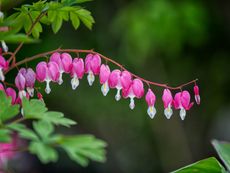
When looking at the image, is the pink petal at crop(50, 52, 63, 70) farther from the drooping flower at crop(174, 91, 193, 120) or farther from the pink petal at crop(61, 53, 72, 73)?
the drooping flower at crop(174, 91, 193, 120)

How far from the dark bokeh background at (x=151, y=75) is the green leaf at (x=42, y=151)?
239 cm

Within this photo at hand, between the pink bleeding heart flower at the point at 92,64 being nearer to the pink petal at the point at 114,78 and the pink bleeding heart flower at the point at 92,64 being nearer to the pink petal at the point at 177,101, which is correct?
the pink petal at the point at 114,78

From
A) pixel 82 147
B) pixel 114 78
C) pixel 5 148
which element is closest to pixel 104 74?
pixel 114 78

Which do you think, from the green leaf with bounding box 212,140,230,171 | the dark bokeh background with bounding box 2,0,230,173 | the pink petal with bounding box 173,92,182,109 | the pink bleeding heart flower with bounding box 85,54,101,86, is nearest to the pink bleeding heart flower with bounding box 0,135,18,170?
the pink bleeding heart flower with bounding box 85,54,101,86

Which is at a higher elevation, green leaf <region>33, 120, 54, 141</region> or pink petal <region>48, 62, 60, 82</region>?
pink petal <region>48, 62, 60, 82</region>

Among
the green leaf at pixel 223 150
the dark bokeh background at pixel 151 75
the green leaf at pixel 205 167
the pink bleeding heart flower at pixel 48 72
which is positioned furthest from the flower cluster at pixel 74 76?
the dark bokeh background at pixel 151 75

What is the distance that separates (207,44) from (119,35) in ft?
2.06

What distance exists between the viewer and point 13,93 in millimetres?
1104

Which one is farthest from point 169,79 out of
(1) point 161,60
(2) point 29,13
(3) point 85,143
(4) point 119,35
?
(3) point 85,143

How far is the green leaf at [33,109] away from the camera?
2.98 ft

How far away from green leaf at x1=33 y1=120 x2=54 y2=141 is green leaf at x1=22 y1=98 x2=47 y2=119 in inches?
1.6

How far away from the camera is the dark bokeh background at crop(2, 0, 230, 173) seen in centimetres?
322

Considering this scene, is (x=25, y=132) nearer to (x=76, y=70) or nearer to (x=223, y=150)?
(x=76, y=70)

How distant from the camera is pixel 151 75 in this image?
3697 millimetres
